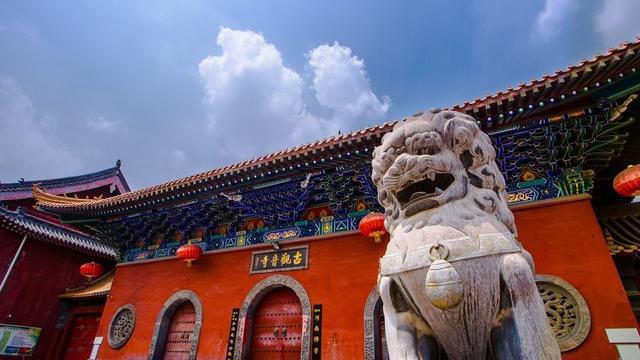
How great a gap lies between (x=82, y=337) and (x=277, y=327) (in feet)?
26.9

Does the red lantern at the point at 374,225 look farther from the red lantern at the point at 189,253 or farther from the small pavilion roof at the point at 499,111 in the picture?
the red lantern at the point at 189,253

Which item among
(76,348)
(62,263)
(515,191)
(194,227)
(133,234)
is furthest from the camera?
(62,263)

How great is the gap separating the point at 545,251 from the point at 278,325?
423 centimetres

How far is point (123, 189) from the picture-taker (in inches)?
638

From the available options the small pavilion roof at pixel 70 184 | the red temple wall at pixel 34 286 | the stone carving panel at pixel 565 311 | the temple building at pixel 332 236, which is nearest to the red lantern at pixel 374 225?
the temple building at pixel 332 236

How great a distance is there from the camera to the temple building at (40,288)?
10094 millimetres

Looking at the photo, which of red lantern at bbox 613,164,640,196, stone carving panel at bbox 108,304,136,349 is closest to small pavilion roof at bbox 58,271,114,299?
stone carving panel at bbox 108,304,136,349

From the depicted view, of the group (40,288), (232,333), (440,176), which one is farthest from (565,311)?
(40,288)

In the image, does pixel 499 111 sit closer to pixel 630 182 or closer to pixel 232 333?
pixel 630 182

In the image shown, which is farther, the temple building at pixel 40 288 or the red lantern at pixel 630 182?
the temple building at pixel 40 288

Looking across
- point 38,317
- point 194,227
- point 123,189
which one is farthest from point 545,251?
point 123,189

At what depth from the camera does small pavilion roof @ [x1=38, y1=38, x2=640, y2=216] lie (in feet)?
11.8

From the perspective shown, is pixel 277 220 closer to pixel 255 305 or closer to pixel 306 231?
pixel 306 231

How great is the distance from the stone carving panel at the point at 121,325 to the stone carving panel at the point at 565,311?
7.53 metres
